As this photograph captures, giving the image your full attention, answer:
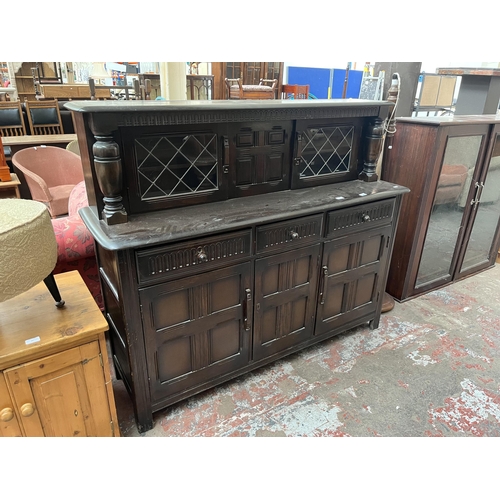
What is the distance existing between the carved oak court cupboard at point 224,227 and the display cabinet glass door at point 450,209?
2.10ft

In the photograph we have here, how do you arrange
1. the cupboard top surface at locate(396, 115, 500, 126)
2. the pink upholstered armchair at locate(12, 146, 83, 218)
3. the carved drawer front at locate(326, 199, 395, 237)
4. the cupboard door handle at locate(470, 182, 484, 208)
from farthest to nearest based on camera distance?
the pink upholstered armchair at locate(12, 146, 83, 218) → the cupboard door handle at locate(470, 182, 484, 208) → the cupboard top surface at locate(396, 115, 500, 126) → the carved drawer front at locate(326, 199, 395, 237)

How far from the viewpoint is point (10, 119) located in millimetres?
5785

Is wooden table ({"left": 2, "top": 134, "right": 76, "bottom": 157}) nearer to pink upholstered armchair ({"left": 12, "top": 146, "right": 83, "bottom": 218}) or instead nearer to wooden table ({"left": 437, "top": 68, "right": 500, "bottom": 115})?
pink upholstered armchair ({"left": 12, "top": 146, "right": 83, "bottom": 218})

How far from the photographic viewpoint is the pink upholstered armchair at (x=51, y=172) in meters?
3.74

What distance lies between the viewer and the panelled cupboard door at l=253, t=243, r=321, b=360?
6.03 feet

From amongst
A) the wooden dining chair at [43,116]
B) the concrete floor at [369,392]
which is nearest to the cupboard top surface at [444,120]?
the concrete floor at [369,392]

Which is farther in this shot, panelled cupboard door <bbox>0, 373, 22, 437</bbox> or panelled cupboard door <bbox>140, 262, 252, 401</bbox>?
panelled cupboard door <bbox>140, 262, 252, 401</bbox>

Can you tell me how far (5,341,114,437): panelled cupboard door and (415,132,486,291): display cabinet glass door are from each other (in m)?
2.28

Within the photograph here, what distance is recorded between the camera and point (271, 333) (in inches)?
78.4

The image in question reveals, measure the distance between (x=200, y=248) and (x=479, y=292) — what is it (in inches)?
96.9

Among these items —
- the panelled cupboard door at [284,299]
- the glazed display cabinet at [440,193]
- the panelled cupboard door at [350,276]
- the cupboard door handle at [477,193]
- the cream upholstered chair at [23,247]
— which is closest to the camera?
the cream upholstered chair at [23,247]

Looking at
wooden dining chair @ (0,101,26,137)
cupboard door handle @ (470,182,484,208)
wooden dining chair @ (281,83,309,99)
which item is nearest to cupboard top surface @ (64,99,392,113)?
cupboard door handle @ (470,182,484,208)

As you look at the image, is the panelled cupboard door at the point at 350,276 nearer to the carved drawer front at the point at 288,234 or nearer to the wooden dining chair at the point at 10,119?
the carved drawer front at the point at 288,234

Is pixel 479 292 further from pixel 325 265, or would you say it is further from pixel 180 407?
pixel 180 407
